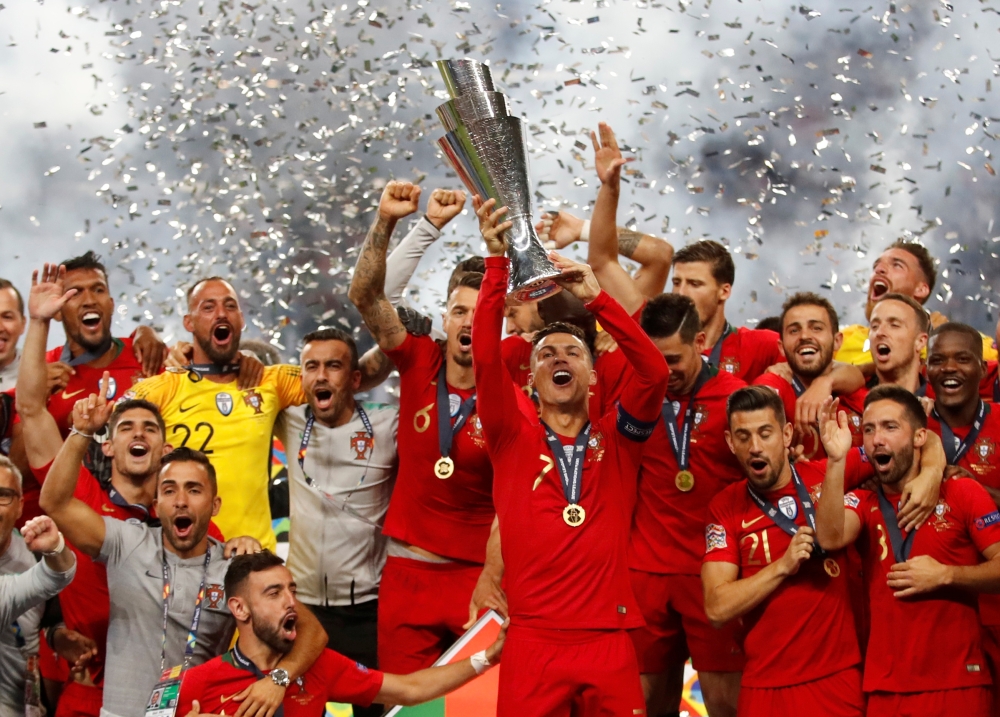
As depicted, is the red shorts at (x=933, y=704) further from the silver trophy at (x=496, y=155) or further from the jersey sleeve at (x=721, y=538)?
the silver trophy at (x=496, y=155)

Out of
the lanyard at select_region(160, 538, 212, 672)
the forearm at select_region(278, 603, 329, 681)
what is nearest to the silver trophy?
the forearm at select_region(278, 603, 329, 681)

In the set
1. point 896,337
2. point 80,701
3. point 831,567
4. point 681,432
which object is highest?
point 896,337

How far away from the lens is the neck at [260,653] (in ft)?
11.1

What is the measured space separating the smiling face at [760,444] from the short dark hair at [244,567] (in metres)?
1.60

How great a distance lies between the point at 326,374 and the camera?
14.7 ft

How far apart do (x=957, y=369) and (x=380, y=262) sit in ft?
7.29

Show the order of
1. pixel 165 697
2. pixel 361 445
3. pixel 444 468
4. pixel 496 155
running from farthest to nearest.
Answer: pixel 361 445, pixel 444 468, pixel 496 155, pixel 165 697

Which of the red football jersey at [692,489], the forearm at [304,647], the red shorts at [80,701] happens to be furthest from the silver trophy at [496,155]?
the red shorts at [80,701]

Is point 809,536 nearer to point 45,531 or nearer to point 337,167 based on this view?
point 45,531

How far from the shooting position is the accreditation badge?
3244 mm

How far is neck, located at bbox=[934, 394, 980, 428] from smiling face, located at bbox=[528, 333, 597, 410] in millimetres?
1498

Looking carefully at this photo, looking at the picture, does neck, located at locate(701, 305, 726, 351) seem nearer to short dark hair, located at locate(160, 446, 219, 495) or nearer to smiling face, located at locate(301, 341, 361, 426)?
smiling face, located at locate(301, 341, 361, 426)

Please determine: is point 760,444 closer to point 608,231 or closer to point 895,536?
point 895,536

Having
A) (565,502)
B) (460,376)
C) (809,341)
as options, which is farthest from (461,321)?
(809,341)
